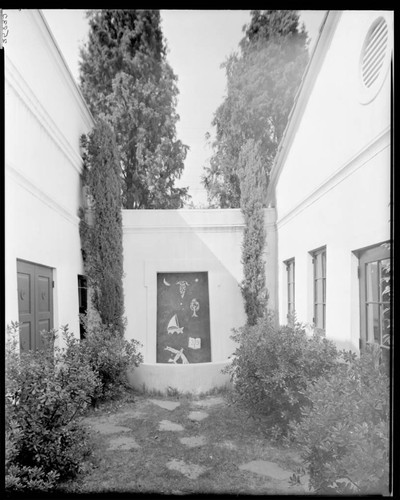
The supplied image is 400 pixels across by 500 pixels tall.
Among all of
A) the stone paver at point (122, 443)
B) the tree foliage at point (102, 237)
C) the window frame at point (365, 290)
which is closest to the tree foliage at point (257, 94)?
the tree foliage at point (102, 237)

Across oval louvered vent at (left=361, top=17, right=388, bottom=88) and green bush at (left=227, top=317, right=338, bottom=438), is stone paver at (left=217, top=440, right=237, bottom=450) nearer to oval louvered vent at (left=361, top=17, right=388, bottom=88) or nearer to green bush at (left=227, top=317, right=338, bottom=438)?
green bush at (left=227, top=317, right=338, bottom=438)

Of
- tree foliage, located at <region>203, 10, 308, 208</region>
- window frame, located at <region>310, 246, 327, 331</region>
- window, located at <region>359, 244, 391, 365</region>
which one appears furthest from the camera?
window frame, located at <region>310, 246, 327, 331</region>

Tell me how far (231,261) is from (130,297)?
52.9 inches

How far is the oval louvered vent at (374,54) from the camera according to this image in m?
2.30

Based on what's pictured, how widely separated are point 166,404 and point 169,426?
468 millimetres

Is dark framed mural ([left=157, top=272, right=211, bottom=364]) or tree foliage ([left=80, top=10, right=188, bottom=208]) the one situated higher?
tree foliage ([left=80, top=10, right=188, bottom=208])

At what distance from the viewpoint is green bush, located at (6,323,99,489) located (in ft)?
7.34

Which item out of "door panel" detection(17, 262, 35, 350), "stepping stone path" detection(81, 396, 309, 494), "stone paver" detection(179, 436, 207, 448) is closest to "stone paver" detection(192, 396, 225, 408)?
"stepping stone path" detection(81, 396, 309, 494)

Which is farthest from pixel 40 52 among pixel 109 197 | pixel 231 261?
pixel 231 261

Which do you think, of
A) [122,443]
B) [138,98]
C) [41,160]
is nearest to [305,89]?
[138,98]

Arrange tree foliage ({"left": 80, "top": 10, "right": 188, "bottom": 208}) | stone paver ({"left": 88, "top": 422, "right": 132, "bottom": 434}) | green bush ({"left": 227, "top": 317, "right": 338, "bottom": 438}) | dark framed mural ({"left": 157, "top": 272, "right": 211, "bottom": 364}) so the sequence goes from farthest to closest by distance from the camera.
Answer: dark framed mural ({"left": 157, "top": 272, "right": 211, "bottom": 364}), green bush ({"left": 227, "top": 317, "right": 338, "bottom": 438}), stone paver ({"left": 88, "top": 422, "right": 132, "bottom": 434}), tree foliage ({"left": 80, "top": 10, "right": 188, "bottom": 208})

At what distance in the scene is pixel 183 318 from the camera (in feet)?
15.5

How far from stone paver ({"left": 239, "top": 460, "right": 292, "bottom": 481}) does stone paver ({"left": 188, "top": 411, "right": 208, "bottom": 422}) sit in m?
0.74

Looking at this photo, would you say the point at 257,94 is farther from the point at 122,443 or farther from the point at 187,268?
the point at 122,443
